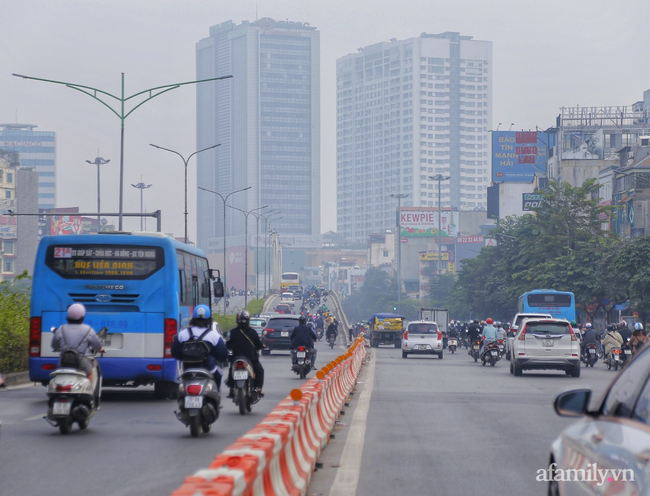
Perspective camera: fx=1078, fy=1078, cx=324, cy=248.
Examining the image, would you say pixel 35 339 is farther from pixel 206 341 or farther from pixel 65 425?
pixel 206 341

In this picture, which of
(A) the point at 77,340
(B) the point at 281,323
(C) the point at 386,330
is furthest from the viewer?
(C) the point at 386,330

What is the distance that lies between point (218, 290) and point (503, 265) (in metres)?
53.8

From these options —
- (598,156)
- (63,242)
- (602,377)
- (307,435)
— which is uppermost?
(598,156)

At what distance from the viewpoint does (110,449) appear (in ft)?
37.3

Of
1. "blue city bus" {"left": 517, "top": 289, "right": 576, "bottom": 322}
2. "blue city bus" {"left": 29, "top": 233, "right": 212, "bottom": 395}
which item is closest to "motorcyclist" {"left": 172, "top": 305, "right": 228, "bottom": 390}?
"blue city bus" {"left": 29, "top": 233, "right": 212, "bottom": 395}

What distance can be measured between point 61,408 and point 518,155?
102 m

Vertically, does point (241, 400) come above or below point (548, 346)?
above

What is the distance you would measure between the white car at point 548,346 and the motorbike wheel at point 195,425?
16.9 metres

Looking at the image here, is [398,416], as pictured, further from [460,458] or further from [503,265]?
[503,265]

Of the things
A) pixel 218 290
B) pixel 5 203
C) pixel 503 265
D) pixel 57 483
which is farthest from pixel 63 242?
pixel 5 203

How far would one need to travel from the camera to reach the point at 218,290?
22.6 metres

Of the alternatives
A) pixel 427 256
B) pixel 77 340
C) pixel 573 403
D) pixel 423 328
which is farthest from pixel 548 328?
pixel 427 256

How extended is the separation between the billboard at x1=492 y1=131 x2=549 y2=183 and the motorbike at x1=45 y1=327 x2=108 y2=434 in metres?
100

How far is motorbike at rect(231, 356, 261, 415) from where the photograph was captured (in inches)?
589
